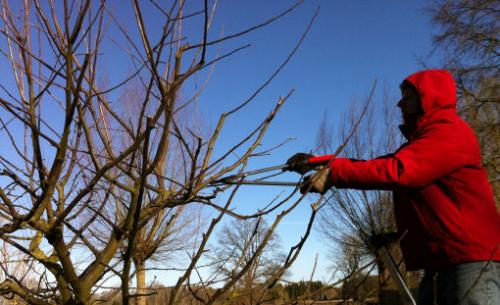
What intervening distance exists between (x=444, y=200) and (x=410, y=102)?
0.53 metres

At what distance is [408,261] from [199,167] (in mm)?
1011

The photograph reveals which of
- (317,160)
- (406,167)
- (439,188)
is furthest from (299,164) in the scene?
(439,188)

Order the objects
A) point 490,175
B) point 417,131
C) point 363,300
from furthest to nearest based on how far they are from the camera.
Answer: point 490,175
point 417,131
point 363,300

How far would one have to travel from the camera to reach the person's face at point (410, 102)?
200 cm

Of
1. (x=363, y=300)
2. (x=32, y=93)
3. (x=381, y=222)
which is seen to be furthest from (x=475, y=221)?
(x=381, y=222)

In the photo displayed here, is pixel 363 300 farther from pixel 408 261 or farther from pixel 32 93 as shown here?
pixel 32 93

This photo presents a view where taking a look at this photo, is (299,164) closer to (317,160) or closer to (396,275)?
(317,160)

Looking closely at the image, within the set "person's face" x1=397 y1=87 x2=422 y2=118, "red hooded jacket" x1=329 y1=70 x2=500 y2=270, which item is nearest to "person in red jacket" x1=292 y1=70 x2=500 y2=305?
"red hooded jacket" x1=329 y1=70 x2=500 y2=270

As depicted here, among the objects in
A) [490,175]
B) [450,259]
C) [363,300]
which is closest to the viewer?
[363,300]

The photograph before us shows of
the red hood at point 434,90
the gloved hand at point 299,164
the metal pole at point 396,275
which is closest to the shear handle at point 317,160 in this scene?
the gloved hand at point 299,164

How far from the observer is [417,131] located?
1864 millimetres

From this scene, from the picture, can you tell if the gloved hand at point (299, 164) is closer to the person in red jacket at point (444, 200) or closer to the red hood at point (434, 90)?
the person in red jacket at point (444, 200)

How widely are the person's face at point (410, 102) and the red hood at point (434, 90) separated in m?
0.04

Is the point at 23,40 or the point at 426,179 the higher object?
the point at 23,40
